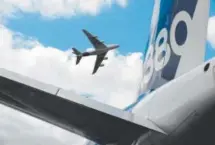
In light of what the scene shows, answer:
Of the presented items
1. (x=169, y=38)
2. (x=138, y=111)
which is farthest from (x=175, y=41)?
(x=138, y=111)

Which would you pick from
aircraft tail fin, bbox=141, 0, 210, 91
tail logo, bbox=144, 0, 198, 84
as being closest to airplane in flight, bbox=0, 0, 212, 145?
aircraft tail fin, bbox=141, 0, 210, 91

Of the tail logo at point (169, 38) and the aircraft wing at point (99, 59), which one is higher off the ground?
the tail logo at point (169, 38)

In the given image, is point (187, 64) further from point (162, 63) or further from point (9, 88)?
point (9, 88)

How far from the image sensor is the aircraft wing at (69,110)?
5.79 metres

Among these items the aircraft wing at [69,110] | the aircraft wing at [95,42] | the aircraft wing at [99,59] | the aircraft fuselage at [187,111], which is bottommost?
the aircraft wing at [99,59]

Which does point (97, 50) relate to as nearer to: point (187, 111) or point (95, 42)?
point (95, 42)

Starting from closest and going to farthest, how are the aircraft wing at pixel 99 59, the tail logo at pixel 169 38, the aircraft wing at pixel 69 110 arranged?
the aircraft wing at pixel 69 110
the tail logo at pixel 169 38
the aircraft wing at pixel 99 59

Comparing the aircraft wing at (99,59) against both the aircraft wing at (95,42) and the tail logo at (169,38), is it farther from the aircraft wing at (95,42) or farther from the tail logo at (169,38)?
the tail logo at (169,38)

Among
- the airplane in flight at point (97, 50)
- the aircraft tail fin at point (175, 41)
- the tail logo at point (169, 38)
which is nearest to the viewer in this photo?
the aircraft tail fin at point (175, 41)

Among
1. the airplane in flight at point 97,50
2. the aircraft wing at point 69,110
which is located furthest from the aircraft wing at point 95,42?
the aircraft wing at point 69,110

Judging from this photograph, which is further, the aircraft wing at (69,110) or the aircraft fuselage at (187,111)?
the aircraft wing at (69,110)

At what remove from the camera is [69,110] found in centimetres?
623

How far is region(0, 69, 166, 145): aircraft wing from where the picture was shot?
19.0 feet

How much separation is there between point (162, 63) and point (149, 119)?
2.88 meters
